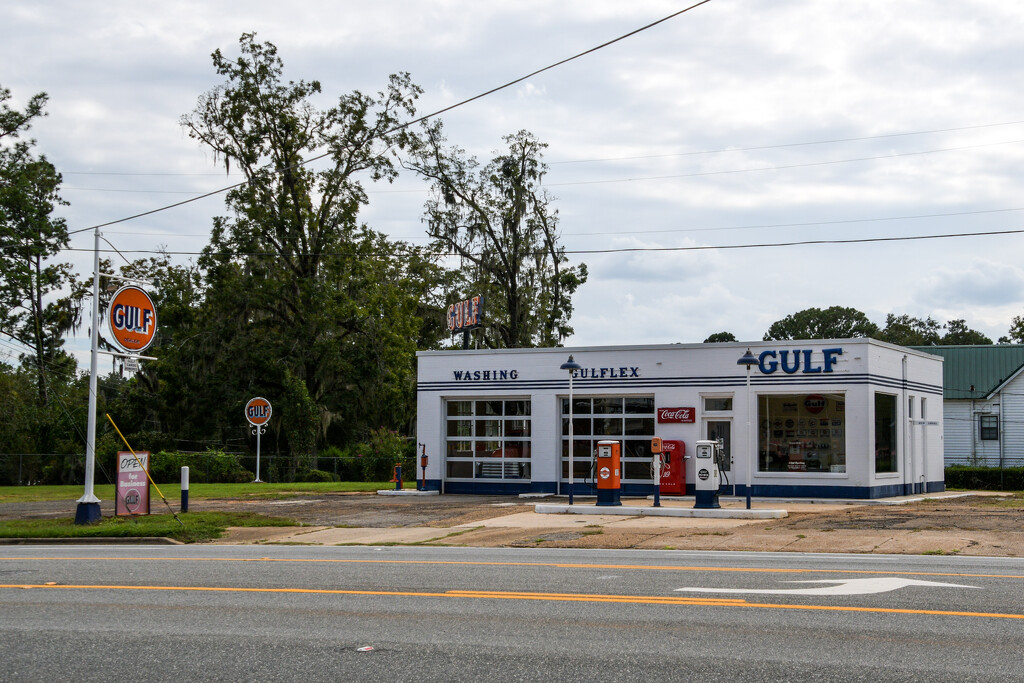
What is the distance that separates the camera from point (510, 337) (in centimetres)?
5234

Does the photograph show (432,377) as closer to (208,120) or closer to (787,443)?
(787,443)

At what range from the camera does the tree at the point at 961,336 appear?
9744 cm

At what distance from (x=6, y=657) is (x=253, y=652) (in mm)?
1954

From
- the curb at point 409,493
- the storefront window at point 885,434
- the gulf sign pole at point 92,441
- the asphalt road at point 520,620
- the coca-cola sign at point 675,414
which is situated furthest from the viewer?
the curb at point 409,493

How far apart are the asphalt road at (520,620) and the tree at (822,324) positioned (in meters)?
86.8

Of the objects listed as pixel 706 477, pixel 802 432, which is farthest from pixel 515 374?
pixel 706 477

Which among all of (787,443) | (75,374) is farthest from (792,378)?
(75,374)

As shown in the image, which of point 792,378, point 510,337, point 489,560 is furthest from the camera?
point 510,337

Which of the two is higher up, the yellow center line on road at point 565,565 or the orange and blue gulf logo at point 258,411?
the orange and blue gulf logo at point 258,411

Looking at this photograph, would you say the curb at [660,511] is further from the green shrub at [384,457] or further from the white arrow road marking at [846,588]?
the green shrub at [384,457]

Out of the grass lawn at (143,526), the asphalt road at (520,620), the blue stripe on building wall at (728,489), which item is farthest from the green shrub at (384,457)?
the asphalt road at (520,620)

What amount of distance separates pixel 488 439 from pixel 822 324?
7454 cm

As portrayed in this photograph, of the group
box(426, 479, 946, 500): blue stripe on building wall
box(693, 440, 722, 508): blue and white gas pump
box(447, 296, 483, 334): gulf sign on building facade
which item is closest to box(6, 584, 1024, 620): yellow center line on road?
box(693, 440, 722, 508): blue and white gas pump

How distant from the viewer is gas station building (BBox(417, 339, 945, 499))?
2748cm
